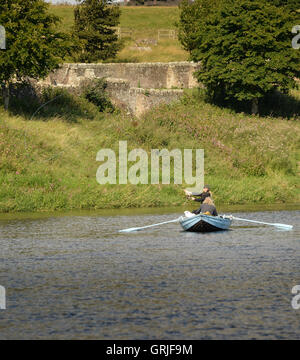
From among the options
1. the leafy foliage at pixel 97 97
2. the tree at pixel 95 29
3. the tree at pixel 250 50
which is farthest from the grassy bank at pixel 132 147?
the tree at pixel 95 29

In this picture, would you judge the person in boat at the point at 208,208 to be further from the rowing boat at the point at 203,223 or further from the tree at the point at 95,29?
the tree at the point at 95,29

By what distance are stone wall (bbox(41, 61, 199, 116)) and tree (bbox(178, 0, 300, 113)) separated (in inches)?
169

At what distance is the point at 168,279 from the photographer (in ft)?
63.4

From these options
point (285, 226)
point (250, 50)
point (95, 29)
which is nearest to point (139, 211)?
point (285, 226)

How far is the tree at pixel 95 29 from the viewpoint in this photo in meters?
65.7

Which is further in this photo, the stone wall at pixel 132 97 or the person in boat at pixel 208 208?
the stone wall at pixel 132 97

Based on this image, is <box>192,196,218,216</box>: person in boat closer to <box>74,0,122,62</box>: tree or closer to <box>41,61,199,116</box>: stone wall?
<box>41,61,199,116</box>: stone wall

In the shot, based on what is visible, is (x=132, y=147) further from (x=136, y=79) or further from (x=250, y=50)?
(x=136, y=79)

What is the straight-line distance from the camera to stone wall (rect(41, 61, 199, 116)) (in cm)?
5512

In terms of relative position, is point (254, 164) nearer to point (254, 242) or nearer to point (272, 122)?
point (272, 122)

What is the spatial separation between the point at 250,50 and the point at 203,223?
30.1 meters

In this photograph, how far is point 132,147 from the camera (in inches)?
1764

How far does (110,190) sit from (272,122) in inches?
834

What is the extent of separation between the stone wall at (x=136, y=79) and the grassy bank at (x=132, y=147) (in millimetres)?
1885
